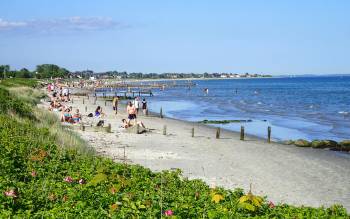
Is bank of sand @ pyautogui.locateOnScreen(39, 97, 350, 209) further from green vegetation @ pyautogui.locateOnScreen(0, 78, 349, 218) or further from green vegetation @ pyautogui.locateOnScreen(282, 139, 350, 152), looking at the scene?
green vegetation @ pyautogui.locateOnScreen(0, 78, 349, 218)

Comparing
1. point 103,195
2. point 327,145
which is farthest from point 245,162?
point 103,195

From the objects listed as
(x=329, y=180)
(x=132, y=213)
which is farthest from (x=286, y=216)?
(x=329, y=180)

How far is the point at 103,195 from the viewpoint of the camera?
25.3 ft

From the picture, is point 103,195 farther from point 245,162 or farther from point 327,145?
point 327,145

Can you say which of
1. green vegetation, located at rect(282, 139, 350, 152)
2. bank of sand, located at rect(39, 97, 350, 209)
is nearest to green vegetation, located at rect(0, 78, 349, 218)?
bank of sand, located at rect(39, 97, 350, 209)

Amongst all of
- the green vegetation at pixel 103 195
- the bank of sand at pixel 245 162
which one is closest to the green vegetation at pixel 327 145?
the bank of sand at pixel 245 162

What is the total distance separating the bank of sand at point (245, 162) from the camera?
16.4 metres

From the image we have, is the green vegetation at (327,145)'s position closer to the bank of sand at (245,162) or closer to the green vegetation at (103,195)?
the bank of sand at (245,162)

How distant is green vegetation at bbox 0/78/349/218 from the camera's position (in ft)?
22.4

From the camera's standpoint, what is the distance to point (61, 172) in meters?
10.3

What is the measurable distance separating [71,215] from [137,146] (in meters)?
17.7

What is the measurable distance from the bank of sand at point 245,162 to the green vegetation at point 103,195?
3453 mm

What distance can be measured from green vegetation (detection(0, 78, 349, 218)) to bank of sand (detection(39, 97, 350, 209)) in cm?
345

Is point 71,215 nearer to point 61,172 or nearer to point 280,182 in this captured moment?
point 61,172
